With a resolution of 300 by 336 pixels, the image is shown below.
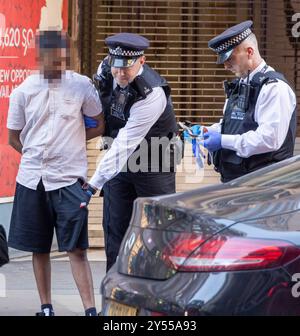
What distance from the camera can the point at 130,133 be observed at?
6344mm

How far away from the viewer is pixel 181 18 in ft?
33.8

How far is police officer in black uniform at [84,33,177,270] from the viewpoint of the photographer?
20.8ft

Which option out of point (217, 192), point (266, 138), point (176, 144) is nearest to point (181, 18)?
point (176, 144)

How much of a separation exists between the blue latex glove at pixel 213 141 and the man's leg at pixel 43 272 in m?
1.33

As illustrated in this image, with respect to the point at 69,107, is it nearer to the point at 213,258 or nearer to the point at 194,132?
the point at 194,132

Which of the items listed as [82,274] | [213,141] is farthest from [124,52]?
[82,274]

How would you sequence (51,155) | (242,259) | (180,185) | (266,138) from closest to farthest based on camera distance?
1. (242,259)
2. (266,138)
3. (51,155)
4. (180,185)

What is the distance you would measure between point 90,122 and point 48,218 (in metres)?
0.71

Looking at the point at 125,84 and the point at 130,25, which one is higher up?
the point at 130,25

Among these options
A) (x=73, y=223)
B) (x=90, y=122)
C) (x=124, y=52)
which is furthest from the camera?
(x=90, y=122)
